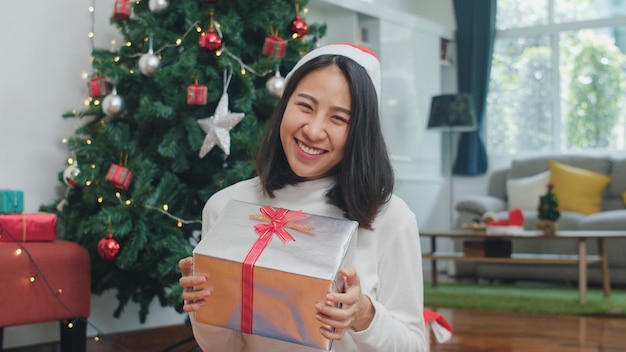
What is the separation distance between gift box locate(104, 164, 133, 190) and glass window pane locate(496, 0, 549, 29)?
5.05 metres

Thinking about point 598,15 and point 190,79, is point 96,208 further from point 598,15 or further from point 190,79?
point 598,15

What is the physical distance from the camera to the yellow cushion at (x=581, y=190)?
225 inches

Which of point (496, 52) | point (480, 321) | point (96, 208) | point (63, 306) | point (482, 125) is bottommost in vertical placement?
point (480, 321)

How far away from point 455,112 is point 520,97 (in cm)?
97

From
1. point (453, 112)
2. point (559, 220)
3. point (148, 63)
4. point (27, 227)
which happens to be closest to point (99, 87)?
point (148, 63)

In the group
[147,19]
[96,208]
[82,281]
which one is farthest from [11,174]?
A: [147,19]

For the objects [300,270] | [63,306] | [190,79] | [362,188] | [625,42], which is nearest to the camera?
[300,270]

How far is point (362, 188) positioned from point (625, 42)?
18.8ft

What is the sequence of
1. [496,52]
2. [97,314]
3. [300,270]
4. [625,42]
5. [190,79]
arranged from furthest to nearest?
1. [496,52]
2. [625,42]
3. [97,314]
4. [190,79]
5. [300,270]

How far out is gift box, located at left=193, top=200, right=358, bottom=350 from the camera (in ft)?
3.66

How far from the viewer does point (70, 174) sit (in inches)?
111

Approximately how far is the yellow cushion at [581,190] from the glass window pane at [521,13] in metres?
1.64

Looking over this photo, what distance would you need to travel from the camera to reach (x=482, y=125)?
22.4 feet

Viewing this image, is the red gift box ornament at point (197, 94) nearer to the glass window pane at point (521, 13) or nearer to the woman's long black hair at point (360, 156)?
the woman's long black hair at point (360, 156)
